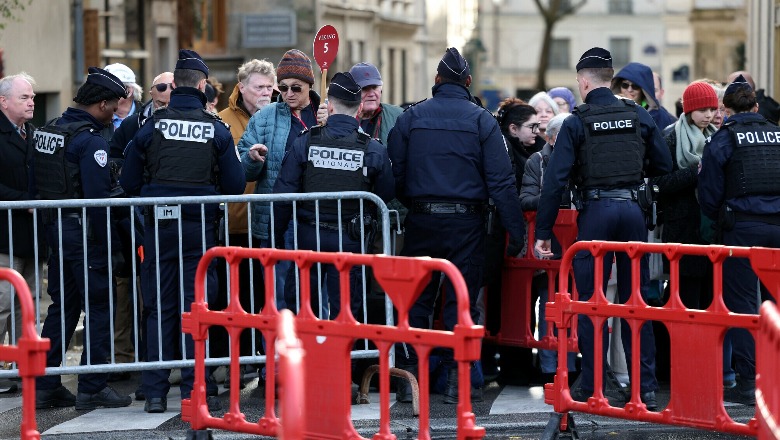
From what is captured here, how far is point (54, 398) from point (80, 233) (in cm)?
107

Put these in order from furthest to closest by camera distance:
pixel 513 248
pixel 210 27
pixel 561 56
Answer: pixel 561 56 < pixel 210 27 < pixel 513 248

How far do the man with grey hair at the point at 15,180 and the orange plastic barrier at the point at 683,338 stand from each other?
347 cm

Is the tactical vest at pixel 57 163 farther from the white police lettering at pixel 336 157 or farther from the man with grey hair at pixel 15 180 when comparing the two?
the white police lettering at pixel 336 157

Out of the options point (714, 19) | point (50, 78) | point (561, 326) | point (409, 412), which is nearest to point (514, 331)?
point (409, 412)

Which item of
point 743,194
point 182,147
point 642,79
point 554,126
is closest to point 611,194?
point 743,194

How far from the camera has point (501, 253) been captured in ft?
34.8

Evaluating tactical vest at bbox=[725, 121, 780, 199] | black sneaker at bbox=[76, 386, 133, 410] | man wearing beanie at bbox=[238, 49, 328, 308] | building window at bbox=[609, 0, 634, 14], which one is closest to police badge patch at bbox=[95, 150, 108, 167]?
man wearing beanie at bbox=[238, 49, 328, 308]

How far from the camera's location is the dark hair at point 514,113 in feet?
36.5

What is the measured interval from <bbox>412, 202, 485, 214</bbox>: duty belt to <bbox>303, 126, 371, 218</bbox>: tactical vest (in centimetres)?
44

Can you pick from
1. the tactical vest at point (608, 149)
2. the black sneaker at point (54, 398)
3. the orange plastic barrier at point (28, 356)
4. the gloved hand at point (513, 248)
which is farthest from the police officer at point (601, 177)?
the orange plastic barrier at point (28, 356)

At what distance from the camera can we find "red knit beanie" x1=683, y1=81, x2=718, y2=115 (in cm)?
1066

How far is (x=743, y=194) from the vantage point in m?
9.91

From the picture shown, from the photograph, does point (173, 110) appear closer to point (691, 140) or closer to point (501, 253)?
point (501, 253)

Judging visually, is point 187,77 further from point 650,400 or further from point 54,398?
point 650,400
